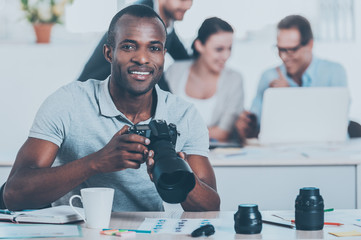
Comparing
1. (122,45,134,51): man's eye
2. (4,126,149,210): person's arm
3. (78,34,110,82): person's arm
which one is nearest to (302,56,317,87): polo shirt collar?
(78,34,110,82): person's arm

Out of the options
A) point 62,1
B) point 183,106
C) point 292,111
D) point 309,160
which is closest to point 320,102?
point 292,111

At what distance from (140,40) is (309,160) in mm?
1283

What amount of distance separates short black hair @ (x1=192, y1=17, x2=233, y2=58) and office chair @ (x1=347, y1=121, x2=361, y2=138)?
934mm

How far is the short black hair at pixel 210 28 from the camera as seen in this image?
12.0 ft

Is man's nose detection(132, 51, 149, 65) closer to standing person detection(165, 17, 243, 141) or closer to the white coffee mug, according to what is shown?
the white coffee mug

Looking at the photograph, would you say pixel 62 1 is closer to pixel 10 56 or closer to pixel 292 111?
pixel 10 56

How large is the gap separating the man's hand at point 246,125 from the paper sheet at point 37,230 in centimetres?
225

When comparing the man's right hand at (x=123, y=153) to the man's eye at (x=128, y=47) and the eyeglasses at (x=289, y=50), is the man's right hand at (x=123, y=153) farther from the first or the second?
the eyeglasses at (x=289, y=50)

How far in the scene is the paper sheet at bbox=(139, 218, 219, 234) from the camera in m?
1.42

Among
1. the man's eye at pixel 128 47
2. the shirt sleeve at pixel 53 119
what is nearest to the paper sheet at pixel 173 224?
the shirt sleeve at pixel 53 119

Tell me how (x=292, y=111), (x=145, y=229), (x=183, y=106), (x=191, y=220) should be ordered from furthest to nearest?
(x=292, y=111)
(x=183, y=106)
(x=191, y=220)
(x=145, y=229)

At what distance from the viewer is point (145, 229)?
1.44 metres

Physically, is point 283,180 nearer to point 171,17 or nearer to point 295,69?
point 295,69

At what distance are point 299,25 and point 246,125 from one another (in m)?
0.72
